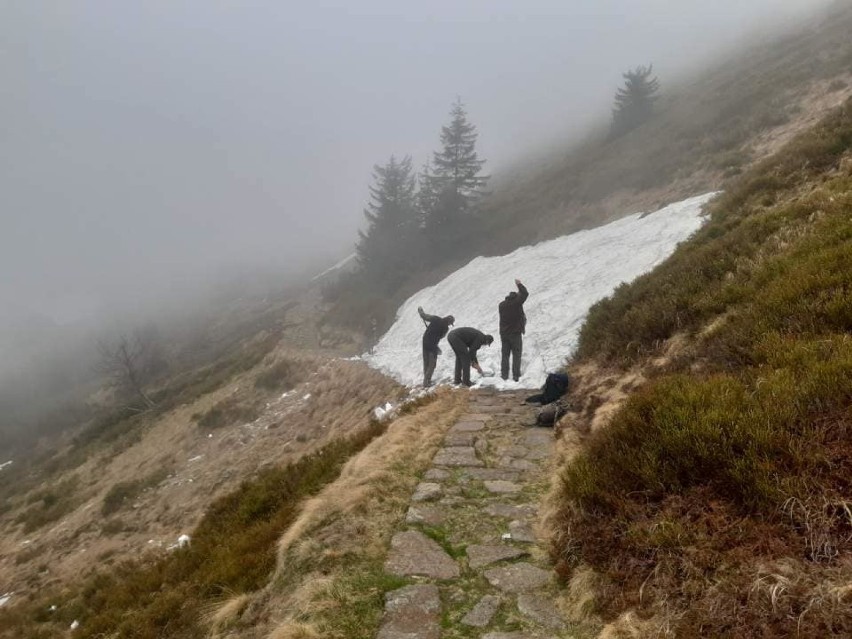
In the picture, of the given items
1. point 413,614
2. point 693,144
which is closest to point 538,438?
point 413,614

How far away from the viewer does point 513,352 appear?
12.1m

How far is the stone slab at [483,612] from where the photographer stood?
143 inches

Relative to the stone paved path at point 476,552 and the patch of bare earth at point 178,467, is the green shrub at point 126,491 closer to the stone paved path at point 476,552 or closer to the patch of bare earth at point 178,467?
the patch of bare earth at point 178,467

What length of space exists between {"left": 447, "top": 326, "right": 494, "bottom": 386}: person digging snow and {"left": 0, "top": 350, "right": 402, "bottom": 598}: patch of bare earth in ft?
9.30

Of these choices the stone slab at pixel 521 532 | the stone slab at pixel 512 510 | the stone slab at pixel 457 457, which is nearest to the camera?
the stone slab at pixel 521 532

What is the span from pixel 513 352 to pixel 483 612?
8640mm

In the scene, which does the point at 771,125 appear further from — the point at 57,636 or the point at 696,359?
the point at 57,636

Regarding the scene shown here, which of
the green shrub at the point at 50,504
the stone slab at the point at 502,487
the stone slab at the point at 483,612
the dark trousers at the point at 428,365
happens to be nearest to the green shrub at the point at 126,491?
the green shrub at the point at 50,504

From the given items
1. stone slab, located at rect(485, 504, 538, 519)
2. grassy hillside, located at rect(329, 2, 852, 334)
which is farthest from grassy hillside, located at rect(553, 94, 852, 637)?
grassy hillside, located at rect(329, 2, 852, 334)

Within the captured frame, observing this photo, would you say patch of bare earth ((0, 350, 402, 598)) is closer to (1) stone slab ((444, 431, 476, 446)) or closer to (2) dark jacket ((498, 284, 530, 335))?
(2) dark jacket ((498, 284, 530, 335))

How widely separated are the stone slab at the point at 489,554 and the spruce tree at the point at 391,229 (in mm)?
31720

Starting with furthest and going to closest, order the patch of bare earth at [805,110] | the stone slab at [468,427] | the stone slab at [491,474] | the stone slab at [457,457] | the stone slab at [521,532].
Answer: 1. the patch of bare earth at [805,110]
2. the stone slab at [468,427]
3. the stone slab at [457,457]
4. the stone slab at [491,474]
5. the stone slab at [521,532]

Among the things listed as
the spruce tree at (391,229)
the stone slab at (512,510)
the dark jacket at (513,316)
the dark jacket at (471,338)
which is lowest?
the stone slab at (512,510)

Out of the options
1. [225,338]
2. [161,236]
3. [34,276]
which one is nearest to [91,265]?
[34,276]
